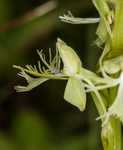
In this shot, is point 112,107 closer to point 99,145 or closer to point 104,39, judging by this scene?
point 104,39

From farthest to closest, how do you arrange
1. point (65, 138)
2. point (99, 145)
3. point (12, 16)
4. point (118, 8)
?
point (12, 16) < point (65, 138) < point (99, 145) < point (118, 8)

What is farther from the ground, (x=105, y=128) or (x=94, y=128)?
(x=105, y=128)

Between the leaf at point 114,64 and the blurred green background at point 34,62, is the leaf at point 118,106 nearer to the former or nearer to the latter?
the leaf at point 114,64

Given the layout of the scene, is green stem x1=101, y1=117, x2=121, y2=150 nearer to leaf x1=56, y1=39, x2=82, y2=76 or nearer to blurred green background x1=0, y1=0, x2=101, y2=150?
leaf x1=56, y1=39, x2=82, y2=76

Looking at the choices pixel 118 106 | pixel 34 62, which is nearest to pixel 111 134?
pixel 118 106

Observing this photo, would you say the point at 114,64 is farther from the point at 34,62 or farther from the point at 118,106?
the point at 34,62

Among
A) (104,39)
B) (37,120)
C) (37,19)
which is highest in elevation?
(37,19)

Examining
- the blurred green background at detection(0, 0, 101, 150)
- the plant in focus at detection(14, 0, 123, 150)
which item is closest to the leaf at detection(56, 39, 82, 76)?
the plant in focus at detection(14, 0, 123, 150)

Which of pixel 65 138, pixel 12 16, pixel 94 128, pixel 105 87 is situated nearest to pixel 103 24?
pixel 105 87
